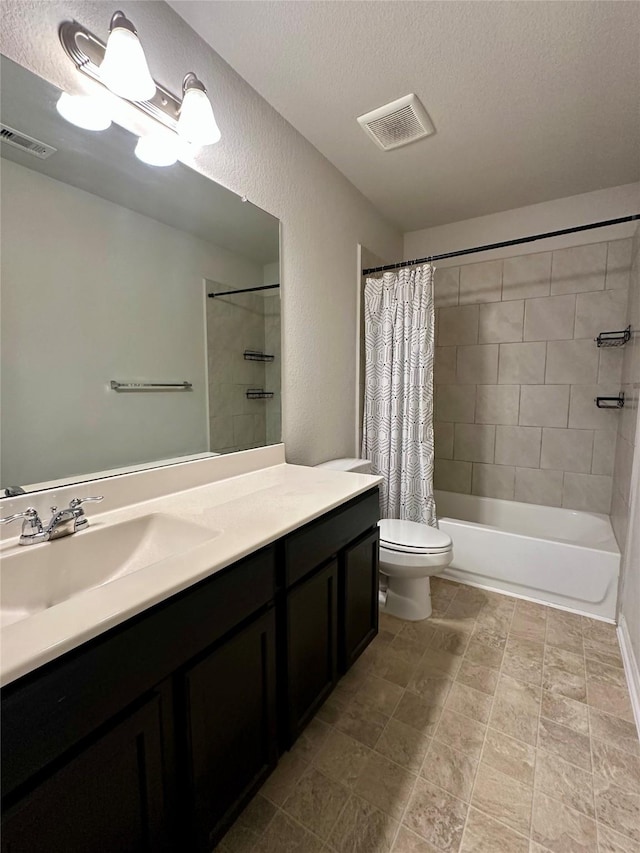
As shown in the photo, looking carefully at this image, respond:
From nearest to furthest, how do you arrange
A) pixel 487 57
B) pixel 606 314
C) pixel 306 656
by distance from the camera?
1. pixel 306 656
2. pixel 487 57
3. pixel 606 314

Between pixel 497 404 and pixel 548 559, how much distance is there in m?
1.18

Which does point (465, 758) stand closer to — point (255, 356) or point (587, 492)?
point (255, 356)

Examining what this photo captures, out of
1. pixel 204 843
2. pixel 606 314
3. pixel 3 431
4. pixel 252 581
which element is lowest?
pixel 204 843

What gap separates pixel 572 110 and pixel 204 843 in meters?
2.86

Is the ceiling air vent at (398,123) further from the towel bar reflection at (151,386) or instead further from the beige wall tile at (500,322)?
the towel bar reflection at (151,386)

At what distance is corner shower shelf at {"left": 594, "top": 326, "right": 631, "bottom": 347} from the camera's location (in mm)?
2299

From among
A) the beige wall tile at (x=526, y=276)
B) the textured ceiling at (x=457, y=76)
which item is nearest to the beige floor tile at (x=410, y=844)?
the textured ceiling at (x=457, y=76)

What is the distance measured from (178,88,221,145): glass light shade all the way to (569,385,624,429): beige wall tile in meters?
2.55

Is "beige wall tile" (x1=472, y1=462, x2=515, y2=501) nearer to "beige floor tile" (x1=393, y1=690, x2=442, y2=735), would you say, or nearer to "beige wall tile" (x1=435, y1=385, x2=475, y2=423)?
"beige wall tile" (x1=435, y1=385, x2=475, y2=423)

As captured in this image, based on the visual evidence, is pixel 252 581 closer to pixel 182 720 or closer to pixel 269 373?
pixel 182 720

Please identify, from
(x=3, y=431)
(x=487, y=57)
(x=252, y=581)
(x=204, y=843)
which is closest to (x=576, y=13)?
(x=487, y=57)

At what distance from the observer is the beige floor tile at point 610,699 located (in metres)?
1.37

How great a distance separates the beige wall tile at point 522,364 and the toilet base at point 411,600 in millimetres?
1627

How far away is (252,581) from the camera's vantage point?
0.92 meters
